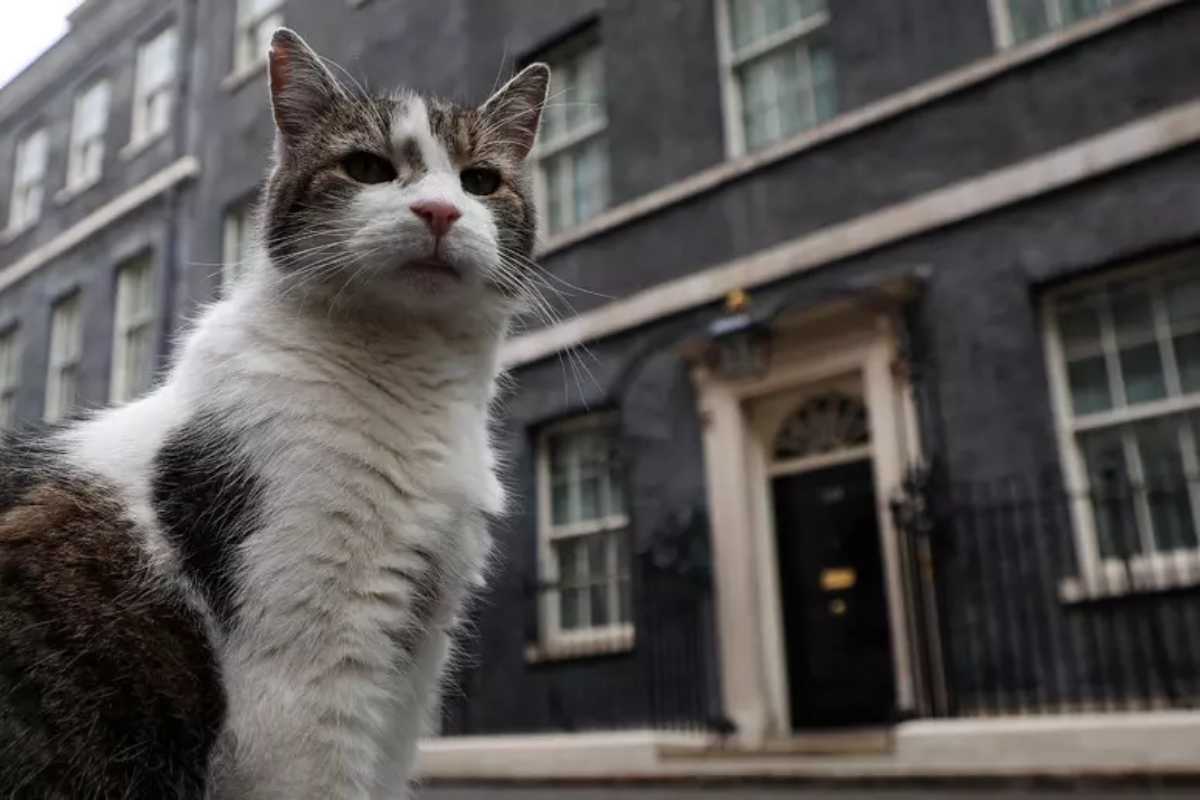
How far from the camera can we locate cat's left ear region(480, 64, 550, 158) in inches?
72.4

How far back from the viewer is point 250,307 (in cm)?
158

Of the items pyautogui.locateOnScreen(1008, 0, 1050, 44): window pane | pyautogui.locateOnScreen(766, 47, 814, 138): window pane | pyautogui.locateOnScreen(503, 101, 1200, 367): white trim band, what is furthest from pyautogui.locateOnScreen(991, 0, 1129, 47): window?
pyautogui.locateOnScreen(766, 47, 814, 138): window pane

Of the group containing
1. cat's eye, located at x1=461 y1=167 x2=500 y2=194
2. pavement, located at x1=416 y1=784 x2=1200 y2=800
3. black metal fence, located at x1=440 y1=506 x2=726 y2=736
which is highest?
cat's eye, located at x1=461 y1=167 x2=500 y2=194

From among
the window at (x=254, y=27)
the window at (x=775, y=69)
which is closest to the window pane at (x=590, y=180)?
the window at (x=775, y=69)

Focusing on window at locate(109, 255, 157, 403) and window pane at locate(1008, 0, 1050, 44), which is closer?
window pane at locate(1008, 0, 1050, 44)

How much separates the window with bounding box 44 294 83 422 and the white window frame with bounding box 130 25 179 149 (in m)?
1.49

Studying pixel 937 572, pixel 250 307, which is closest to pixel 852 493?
pixel 937 572

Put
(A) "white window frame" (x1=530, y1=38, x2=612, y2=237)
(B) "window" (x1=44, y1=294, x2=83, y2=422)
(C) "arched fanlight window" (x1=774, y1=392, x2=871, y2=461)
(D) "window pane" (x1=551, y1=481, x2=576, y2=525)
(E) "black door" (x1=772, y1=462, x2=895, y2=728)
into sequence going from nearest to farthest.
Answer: (E) "black door" (x1=772, y1=462, x2=895, y2=728), (C) "arched fanlight window" (x1=774, y1=392, x2=871, y2=461), (D) "window pane" (x1=551, y1=481, x2=576, y2=525), (A) "white window frame" (x1=530, y1=38, x2=612, y2=237), (B) "window" (x1=44, y1=294, x2=83, y2=422)

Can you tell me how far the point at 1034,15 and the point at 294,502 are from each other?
484 centimetres

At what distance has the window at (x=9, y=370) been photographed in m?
8.45

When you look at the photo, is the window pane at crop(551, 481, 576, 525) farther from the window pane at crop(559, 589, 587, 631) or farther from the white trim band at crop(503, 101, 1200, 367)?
the white trim band at crop(503, 101, 1200, 367)

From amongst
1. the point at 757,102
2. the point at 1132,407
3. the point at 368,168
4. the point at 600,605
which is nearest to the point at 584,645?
the point at 600,605

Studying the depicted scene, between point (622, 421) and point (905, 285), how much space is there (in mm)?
1762

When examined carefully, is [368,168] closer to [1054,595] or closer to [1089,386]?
[1054,595]
